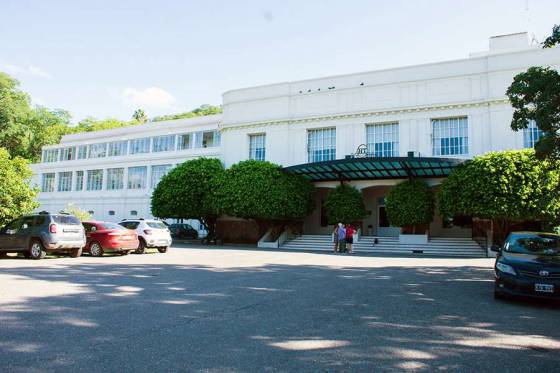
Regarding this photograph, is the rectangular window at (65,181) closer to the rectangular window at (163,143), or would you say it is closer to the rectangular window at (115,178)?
the rectangular window at (115,178)

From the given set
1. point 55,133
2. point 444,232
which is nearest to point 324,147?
point 444,232

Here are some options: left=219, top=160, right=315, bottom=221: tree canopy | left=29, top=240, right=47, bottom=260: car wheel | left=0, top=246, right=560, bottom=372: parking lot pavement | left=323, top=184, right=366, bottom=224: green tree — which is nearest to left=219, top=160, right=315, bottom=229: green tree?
left=219, top=160, right=315, bottom=221: tree canopy

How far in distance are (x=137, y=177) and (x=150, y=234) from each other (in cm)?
2370

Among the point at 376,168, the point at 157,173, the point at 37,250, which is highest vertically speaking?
the point at 157,173

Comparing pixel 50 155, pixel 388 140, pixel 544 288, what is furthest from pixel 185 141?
pixel 544 288

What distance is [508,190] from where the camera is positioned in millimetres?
20188

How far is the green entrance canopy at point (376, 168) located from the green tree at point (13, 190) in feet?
47.6

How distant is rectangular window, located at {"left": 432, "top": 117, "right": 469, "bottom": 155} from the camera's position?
88.4 feet

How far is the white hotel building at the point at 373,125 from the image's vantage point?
1021 inches

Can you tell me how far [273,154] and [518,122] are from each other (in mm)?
21124

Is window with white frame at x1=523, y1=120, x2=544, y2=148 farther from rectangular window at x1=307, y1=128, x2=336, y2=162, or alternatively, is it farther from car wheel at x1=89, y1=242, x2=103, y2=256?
car wheel at x1=89, y1=242, x2=103, y2=256

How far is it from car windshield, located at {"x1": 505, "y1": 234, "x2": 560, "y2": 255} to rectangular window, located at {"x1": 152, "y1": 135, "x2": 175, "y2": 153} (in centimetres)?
3463

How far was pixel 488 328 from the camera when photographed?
6152 mm

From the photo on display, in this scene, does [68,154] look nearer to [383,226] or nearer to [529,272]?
[383,226]
